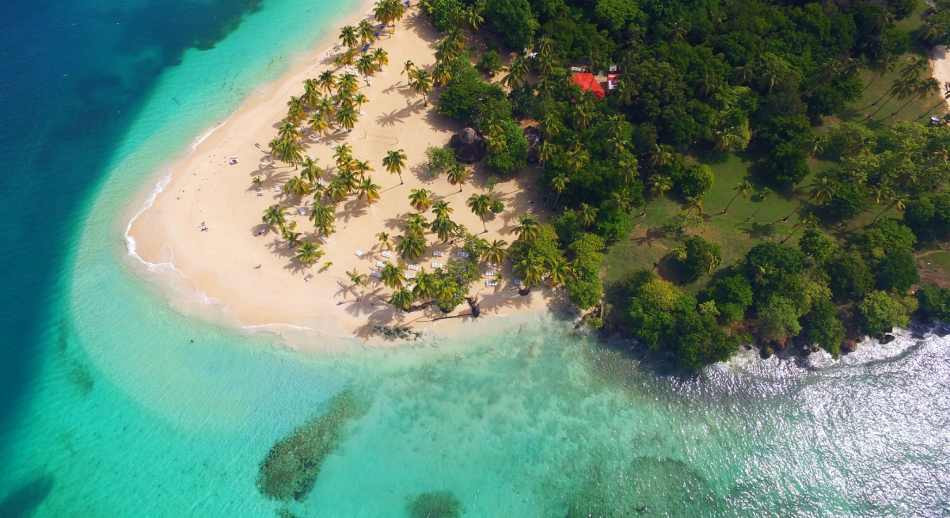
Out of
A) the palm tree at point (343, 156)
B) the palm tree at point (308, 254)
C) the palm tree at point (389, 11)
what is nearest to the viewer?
the palm tree at point (308, 254)

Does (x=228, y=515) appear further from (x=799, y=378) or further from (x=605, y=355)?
(x=799, y=378)

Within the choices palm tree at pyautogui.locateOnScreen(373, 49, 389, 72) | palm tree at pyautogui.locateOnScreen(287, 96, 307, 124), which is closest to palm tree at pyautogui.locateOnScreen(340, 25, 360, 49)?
palm tree at pyautogui.locateOnScreen(373, 49, 389, 72)

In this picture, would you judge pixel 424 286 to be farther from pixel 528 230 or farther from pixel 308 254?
pixel 308 254

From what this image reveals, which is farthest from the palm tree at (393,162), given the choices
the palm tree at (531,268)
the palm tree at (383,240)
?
the palm tree at (531,268)

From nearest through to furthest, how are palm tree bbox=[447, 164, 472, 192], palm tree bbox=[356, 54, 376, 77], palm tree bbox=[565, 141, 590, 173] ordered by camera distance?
palm tree bbox=[565, 141, 590, 173] < palm tree bbox=[447, 164, 472, 192] < palm tree bbox=[356, 54, 376, 77]

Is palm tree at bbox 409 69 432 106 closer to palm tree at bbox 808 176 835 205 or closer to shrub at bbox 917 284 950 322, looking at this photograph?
palm tree at bbox 808 176 835 205

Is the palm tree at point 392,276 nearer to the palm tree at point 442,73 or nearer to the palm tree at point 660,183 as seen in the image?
the palm tree at point 442,73
